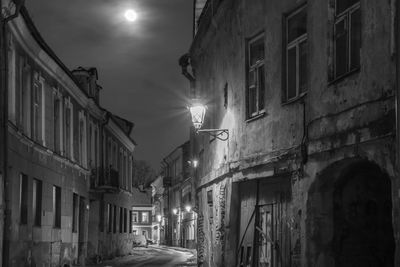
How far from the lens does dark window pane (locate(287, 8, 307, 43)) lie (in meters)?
10.9

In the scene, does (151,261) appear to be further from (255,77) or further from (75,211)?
(255,77)

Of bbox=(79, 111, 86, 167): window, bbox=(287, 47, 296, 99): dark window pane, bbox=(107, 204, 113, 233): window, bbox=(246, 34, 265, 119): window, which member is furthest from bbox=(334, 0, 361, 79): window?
bbox=(107, 204, 113, 233): window

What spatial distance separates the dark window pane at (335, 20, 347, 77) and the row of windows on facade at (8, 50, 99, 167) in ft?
29.9

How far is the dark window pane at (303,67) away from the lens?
10821 millimetres

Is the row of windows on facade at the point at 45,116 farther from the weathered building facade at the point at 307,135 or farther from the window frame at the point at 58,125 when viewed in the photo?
the weathered building facade at the point at 307,135

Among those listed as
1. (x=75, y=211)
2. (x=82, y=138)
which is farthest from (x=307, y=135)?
(x=82, y=138)

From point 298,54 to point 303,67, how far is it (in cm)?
26

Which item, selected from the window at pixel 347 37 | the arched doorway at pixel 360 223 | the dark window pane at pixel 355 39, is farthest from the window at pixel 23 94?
the dark window pane at pixel 355 39

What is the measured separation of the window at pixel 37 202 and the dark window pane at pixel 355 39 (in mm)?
12332

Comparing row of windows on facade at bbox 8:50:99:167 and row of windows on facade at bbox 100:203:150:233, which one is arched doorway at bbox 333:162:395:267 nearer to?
row of windows on facade at bbox 8:50:99:167

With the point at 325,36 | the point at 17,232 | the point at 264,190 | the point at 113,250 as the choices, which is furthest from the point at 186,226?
the point at 325,36

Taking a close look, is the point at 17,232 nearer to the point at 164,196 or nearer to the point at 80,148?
the point at 80,148

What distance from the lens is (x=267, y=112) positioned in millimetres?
12102

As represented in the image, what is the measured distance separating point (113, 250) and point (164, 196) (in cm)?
4186
